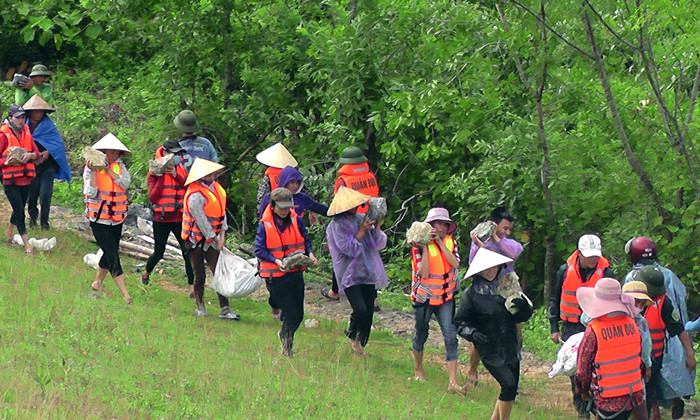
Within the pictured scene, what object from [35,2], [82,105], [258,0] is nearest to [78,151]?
[82,105]

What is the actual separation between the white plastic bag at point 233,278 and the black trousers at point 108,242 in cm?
121

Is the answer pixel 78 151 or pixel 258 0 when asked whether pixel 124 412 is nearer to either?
pixel 258 0

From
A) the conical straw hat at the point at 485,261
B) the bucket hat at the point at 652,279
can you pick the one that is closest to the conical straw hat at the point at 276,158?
the conical straw hat at the point at 485,261

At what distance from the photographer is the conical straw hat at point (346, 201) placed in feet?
32.6

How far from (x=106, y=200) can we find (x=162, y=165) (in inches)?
33.6

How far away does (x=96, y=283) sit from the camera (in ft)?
38.4

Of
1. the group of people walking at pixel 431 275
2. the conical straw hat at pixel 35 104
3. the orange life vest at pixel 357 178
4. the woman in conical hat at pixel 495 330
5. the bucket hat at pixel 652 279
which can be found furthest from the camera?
the conical straw hat at pixel 35 104

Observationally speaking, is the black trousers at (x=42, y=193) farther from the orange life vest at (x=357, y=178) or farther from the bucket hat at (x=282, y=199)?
the bucket hat at (x=282, y=199)

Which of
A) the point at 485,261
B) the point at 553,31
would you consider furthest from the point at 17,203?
the point at 485,261

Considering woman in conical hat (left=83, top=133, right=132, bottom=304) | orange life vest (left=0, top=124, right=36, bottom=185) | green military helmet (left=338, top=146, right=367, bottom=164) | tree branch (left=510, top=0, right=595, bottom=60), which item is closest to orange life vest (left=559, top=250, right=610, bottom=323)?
A: tree branch (left=510, top=0, right=595, bottom=60)

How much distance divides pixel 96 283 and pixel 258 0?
6.36m

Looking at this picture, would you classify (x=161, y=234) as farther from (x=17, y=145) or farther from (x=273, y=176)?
(x=17, y=145)

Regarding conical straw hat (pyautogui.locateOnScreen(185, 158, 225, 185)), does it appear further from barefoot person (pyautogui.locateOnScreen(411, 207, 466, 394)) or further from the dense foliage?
the dense foliage

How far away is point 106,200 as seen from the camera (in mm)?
11141
